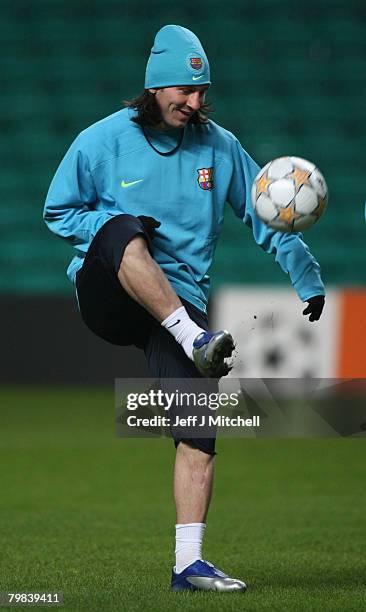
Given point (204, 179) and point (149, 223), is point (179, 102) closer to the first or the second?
point (204, 179)

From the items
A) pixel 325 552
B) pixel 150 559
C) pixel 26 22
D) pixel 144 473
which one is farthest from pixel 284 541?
pixel 26 22

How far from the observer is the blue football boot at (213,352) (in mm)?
3795

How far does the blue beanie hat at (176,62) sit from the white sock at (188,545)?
143 centimetres

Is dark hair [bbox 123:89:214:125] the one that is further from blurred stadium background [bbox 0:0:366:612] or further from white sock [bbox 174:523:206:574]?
blurred stadium background [bbox 0:0:366:612]

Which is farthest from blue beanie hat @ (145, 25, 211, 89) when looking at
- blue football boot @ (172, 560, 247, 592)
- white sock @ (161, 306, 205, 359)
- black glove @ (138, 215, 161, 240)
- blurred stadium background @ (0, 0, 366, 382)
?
blurred stadium background @ (0, 0, 366, 382)

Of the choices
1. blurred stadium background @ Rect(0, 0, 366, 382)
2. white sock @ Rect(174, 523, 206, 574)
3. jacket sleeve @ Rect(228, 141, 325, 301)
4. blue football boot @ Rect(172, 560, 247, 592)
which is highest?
blurred stadium background @ Rect(0, 0, 366, 382)

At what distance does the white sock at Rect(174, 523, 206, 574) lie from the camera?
4.10m

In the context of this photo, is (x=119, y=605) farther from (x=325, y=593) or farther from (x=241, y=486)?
(x=241, y=486)

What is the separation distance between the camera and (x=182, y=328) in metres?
3.96

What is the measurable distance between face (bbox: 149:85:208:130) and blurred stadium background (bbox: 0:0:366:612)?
5.00 feet

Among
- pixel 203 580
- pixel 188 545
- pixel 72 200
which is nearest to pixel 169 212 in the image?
pixel 72 200

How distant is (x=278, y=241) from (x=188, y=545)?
3.50 feet

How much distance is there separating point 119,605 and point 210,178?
1.45 m

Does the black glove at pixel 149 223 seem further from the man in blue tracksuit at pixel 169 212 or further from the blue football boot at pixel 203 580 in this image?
the blue football boot at pixel 203 580
